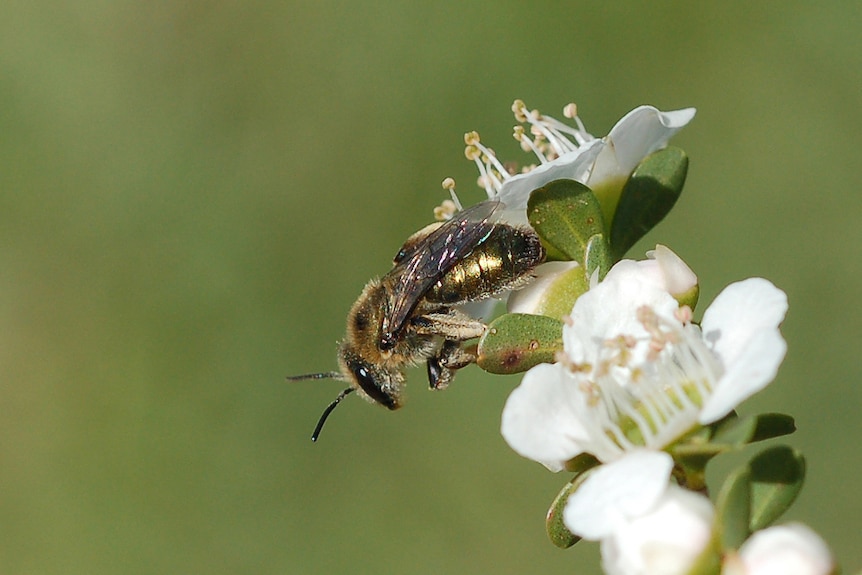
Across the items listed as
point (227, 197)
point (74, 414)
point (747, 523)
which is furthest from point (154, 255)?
point (747, 523)

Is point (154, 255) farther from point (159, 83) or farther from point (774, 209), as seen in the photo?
point (774, 209)

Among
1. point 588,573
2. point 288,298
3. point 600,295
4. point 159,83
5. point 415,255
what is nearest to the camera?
point 600,295

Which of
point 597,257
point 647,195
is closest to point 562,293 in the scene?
point 597,257

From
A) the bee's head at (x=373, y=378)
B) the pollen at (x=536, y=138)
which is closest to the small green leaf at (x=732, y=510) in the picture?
the pollen at (x=536, y=138)

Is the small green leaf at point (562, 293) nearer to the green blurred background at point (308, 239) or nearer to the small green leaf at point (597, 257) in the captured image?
the small green leaf at point (597, 257)

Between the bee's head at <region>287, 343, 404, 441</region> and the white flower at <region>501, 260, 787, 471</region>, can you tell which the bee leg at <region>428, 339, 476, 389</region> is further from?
the white flower at <region>501, 260, 787, 471</region>

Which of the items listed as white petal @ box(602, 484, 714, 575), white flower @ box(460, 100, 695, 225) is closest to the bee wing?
white flower @ box(460, 100, 695, 225)
